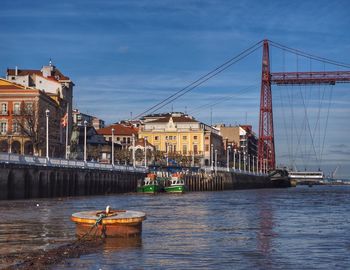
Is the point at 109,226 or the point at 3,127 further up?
the point at 3,127

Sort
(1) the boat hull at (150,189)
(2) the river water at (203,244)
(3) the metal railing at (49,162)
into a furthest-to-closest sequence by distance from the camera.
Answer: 1. (1) the boat hull at (150,189)
2. (3) the metal railing at (49,162)
3. (2) the river water at (203,244)

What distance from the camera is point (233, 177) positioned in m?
150

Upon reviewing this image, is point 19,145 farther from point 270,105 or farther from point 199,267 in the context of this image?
point 199,267

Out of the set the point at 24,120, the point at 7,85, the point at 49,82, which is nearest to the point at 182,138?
the point at 49,82

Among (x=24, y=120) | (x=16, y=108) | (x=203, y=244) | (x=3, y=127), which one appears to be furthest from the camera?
(x=3, y=127)

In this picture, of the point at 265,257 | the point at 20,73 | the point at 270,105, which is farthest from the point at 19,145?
the point at 265,257

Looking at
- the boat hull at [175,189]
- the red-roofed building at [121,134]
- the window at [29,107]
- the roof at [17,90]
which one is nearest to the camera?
the boat hull at [175,189]

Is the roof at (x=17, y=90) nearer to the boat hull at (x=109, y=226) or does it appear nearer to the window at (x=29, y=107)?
the window at (x=29, y=107)

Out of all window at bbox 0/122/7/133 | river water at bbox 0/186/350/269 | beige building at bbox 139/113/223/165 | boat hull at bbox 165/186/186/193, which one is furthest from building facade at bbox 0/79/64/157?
beige building at bbox 139/113/223/165

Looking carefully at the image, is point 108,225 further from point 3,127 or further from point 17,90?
point 3,127

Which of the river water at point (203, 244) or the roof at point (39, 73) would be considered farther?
the roof at point (39, 73)

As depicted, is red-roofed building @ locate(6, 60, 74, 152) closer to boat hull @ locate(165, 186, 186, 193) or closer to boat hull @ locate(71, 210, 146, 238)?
boat hull @ locate(165, 186, 186, 193)

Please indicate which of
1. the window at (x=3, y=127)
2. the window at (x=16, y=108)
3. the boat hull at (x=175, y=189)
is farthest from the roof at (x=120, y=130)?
the boat hull at (x=175, y=189)

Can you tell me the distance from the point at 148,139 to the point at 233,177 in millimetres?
39489
